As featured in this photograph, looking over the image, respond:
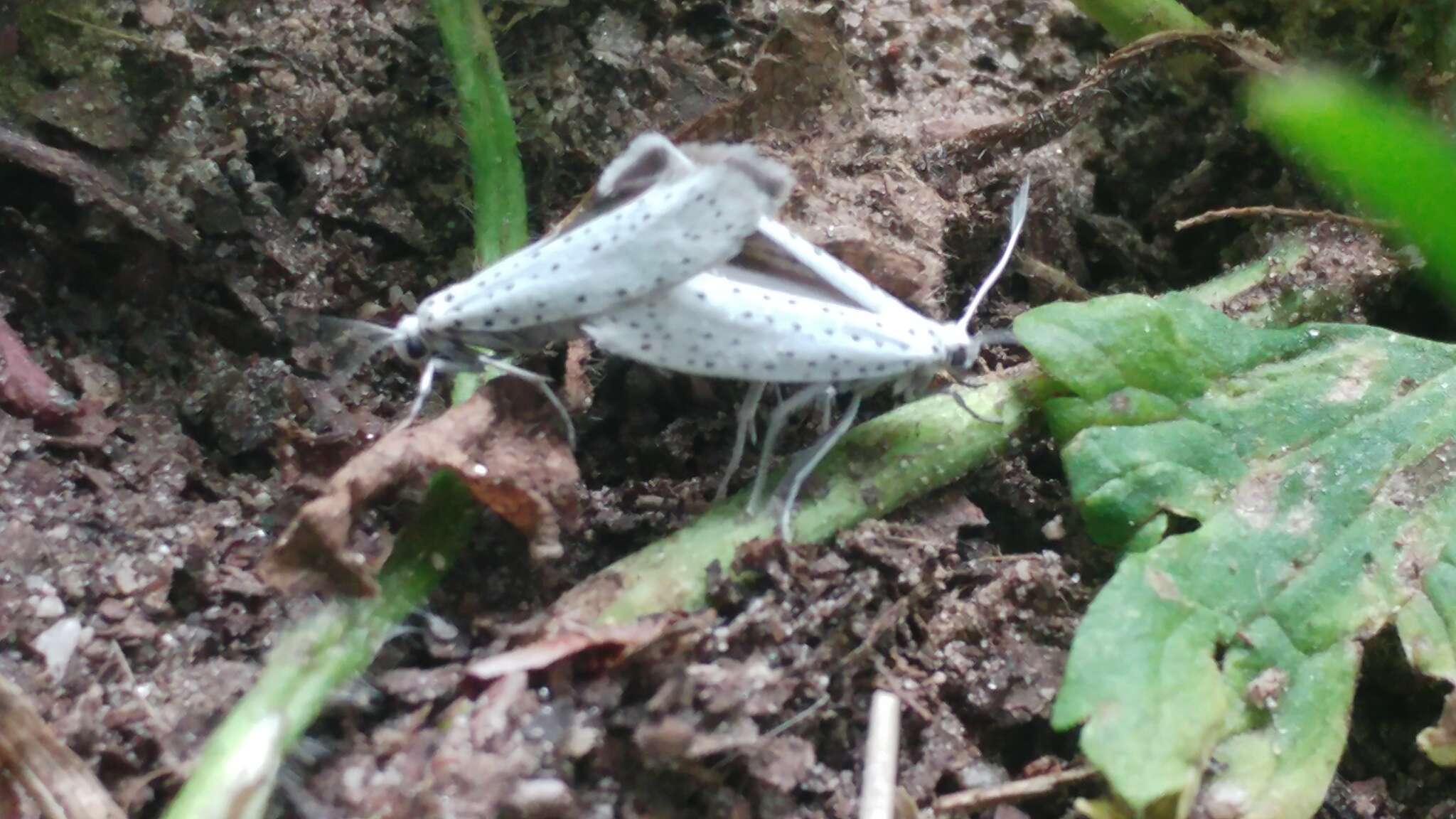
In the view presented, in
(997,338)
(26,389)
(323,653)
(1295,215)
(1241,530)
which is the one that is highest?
(26,389)

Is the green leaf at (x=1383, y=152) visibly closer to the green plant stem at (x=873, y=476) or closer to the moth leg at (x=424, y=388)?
the green plant stem at (x=873, y=476)

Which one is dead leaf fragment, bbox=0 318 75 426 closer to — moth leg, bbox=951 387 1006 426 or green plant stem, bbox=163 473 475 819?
green plant stem, bbox=163 473 475 819

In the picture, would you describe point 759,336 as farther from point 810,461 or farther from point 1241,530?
point 1241,530

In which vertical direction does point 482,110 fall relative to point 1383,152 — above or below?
above

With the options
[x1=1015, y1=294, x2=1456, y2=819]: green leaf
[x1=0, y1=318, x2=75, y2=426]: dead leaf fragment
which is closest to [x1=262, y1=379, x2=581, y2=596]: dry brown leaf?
[x1=0, y1=318, x2=75, y2=426]: dead leaf fragment

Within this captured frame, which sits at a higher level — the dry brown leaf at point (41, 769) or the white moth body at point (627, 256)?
the white moth body at point (627, 256)

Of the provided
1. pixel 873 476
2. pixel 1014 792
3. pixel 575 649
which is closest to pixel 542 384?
pixel 575 649

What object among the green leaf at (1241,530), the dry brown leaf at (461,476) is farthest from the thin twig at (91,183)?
the green leaf at (1241,530)
